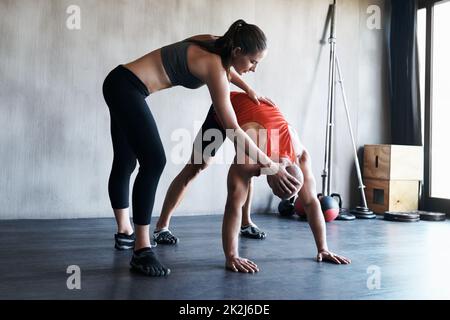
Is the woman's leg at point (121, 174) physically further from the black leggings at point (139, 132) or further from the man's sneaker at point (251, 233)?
the man's sneaker at point (251, 233)

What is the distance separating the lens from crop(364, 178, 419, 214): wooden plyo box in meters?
4.08

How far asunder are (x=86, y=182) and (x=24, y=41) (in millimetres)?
1065

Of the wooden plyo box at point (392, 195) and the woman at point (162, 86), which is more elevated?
the woman at point (162, 86)

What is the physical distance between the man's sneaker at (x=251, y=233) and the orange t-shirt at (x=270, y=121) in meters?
0.87

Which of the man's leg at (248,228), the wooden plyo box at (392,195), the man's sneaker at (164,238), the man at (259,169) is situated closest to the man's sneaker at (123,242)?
the man's sneaker at (164,238)

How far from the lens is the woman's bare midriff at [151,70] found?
192 centimetres

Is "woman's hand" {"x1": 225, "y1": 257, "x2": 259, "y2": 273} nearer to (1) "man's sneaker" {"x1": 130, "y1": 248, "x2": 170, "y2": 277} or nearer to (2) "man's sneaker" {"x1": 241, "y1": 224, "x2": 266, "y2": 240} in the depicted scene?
(1) "man's sneaker" {"x1": 130, "y1": 248, "x2": 170, "y2": 277}

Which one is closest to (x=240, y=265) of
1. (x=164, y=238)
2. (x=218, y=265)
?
(x=218, y=265)

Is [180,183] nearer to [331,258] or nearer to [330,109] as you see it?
[331,258]

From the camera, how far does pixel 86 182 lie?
3402 millimetres

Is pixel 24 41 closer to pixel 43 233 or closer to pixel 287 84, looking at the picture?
A: pixel 43 233

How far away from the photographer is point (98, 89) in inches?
135

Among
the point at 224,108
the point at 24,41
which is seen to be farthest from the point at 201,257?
the point at 24,41

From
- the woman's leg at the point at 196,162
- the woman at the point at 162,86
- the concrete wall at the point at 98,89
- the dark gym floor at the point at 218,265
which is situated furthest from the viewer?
the concrete wall at the point at 98,89
